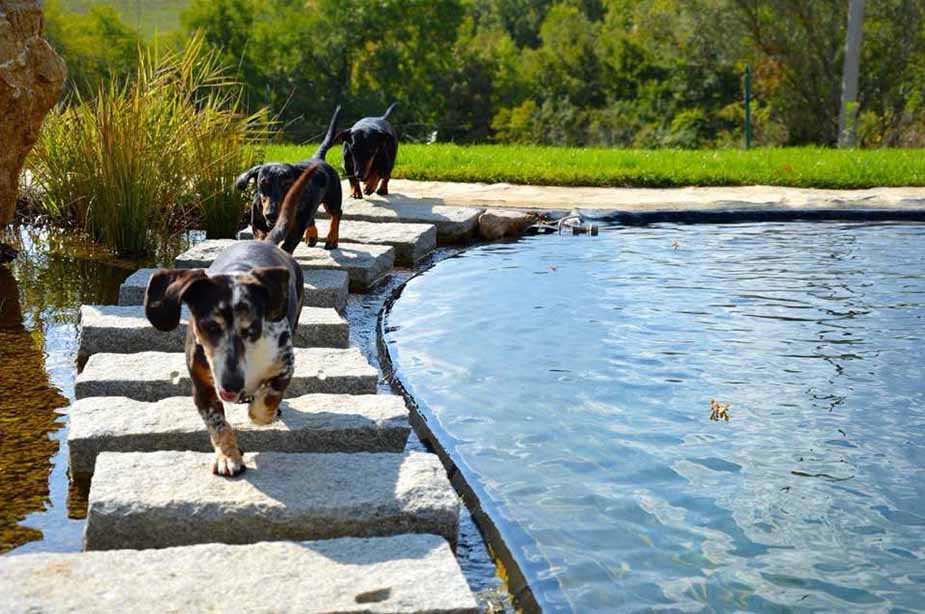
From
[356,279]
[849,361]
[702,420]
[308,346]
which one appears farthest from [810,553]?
[356,279]

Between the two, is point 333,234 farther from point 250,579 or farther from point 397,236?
point 250,579

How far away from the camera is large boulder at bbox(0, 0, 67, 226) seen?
7125mm

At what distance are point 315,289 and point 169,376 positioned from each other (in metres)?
1.86

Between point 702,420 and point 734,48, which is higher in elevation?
point 734,48

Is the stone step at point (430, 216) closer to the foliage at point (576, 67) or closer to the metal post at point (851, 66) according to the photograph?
the metal post at point (851, 66)

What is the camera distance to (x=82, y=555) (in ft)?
10.1

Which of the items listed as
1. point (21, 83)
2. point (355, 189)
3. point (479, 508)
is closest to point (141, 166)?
point (21, 83)

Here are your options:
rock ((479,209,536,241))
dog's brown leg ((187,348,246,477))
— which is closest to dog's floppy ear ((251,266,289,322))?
dog's brown leg ((187,348,246,477))

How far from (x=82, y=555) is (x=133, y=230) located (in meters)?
5.09

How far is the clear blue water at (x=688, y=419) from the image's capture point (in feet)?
11.0

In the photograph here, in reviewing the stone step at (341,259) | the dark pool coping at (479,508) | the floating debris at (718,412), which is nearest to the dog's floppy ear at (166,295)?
the dark pool coping at (479,508)

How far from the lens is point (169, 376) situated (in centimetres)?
465

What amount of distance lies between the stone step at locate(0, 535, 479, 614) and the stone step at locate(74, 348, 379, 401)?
1.50m

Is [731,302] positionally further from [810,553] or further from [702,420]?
[810,553]
